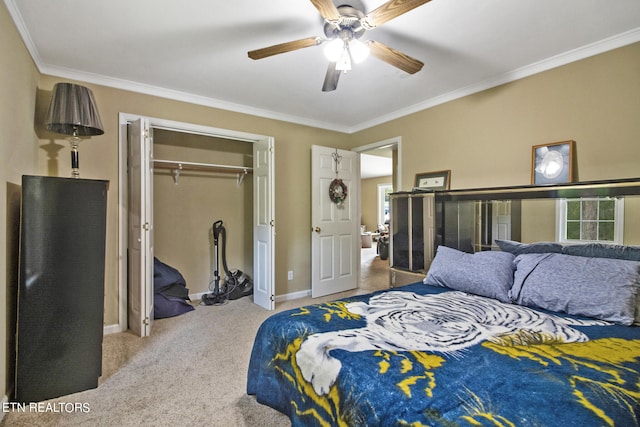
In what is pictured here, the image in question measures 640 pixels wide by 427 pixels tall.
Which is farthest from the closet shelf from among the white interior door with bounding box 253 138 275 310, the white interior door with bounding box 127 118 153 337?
the white interior door with bounding box 127 118 153 337

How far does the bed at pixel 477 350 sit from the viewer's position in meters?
1.01

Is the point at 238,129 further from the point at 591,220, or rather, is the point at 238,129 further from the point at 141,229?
the point at 591,220

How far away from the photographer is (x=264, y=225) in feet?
12.6

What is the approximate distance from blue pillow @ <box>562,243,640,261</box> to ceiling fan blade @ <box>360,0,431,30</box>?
6.56ft

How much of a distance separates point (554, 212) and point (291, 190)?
2.93 meters

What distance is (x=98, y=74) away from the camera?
293 cm

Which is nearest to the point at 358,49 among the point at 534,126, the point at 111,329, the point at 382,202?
the point at 534,126

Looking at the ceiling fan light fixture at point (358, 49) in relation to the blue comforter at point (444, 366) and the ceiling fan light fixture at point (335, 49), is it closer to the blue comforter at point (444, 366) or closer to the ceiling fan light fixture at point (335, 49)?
the ceiling fan light fixture at point (335, 49)

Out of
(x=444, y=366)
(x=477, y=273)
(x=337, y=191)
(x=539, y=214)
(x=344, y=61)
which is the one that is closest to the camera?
(x=444, y=366)

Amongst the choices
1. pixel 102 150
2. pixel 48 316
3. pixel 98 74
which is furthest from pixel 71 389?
pixel 98 74

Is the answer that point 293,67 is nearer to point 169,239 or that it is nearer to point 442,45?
point 442,45

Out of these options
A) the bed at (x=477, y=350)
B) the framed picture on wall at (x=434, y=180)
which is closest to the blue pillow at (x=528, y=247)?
the bed at (x=477, y=350)

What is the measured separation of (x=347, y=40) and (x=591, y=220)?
2205 mm

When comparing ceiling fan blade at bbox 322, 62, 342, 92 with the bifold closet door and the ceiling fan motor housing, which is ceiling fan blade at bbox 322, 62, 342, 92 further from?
the bifold closet door
